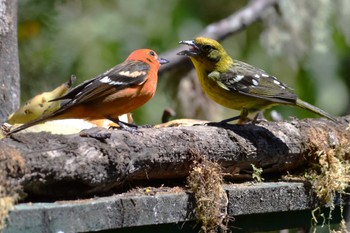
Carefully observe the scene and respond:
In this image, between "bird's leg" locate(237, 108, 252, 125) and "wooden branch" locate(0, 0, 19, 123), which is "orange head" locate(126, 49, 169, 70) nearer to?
"bird's leg" locate(237, 108, 252, 125)

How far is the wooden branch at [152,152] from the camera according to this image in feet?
9.43

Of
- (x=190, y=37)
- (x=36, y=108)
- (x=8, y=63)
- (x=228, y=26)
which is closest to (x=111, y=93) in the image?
(x=36, y=108)

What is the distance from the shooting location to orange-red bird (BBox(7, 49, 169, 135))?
4.01 metres

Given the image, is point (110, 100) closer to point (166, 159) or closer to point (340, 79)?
point (166, 159)

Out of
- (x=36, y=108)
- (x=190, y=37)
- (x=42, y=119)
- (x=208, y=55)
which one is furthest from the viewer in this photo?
(x=190, y=37)

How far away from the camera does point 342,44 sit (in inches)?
352

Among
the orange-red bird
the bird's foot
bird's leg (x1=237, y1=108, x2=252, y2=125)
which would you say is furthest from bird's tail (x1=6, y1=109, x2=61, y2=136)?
bird's leg (x1=237, y1=108, x2=252, y2=125)

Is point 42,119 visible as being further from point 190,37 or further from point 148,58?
point 190,37

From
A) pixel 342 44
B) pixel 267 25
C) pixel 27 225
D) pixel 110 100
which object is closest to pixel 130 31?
pixel 267 25

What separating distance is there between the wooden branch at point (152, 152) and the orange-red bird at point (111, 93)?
62cm

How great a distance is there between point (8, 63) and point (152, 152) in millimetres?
1686

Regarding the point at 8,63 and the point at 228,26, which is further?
the point at 228,26

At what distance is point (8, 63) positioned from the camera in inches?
184

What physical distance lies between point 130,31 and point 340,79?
231cm
